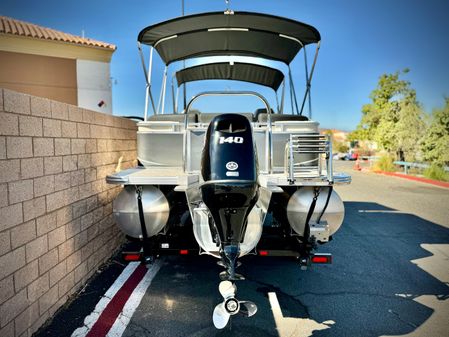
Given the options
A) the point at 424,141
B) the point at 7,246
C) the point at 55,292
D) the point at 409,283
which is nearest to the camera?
the point at 7,246

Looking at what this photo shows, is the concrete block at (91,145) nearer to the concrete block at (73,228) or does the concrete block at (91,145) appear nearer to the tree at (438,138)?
the concrete block at (73,228)

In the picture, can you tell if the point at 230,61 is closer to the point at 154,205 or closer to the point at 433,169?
the point at 154,205

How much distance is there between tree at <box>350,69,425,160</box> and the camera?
1933 cm

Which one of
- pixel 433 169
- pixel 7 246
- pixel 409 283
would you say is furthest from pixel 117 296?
pixel 433 169

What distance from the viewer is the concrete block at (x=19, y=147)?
2494mm

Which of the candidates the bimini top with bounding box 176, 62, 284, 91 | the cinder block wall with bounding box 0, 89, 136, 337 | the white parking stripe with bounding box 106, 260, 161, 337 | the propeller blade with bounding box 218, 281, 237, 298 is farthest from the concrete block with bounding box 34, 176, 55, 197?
the bimini top with bounding box 176, 62, 284, 91

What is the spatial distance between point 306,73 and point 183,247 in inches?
134

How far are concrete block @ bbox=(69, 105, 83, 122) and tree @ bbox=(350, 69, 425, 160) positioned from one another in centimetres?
1917

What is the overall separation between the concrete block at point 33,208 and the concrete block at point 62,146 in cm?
53

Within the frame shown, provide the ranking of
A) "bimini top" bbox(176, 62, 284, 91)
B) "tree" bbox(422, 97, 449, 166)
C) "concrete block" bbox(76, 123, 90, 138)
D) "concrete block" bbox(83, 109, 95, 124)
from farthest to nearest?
1. "tree" bbox(422, 97, 449, 166)
2. "bimini top" bbox(176, 62, 284, 91)
3. "concrete block" bbox(83, 109, 95, 124)
4. "concrete block" bbox(76, 123, 90, 138)

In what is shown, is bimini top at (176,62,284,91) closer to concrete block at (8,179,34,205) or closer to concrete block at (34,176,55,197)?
concrete block at (34,176,55,197)

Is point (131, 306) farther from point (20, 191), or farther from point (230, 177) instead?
point (230, 177)

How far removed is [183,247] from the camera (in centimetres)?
335

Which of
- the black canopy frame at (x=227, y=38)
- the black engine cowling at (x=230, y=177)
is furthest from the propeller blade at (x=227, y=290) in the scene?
the black canopy frame at (x=227, y=38)
